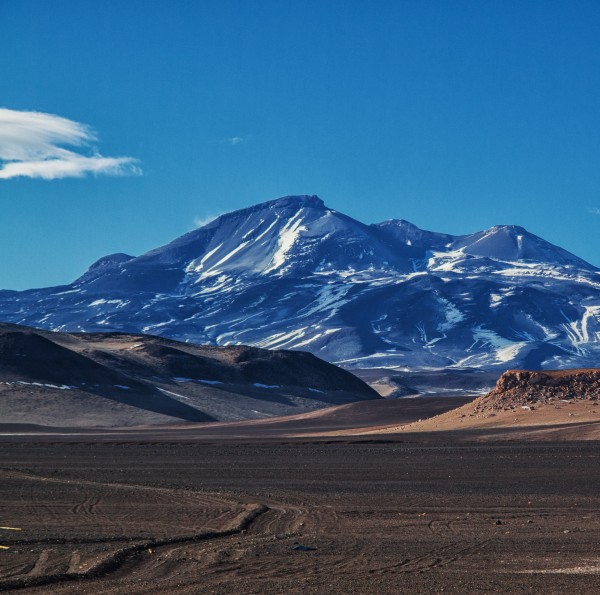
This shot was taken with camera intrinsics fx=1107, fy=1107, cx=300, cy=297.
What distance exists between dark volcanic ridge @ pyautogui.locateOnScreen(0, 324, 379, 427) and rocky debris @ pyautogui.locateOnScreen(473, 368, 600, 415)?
105 ft

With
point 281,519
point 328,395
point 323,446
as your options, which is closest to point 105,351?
point 328,395

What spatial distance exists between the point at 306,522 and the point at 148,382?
274 ft

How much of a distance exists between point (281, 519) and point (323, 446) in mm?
24775

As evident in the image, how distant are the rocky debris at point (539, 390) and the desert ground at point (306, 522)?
14937 millimetres

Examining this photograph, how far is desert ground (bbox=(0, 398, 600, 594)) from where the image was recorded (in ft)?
42.0

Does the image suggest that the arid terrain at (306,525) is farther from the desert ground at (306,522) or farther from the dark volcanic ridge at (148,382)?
the dark volcanic ridge at (148,382)

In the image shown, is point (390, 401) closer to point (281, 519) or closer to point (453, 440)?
point (453, 440)

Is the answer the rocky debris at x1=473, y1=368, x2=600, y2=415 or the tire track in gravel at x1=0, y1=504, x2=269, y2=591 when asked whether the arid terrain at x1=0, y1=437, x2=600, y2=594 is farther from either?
the rocky debris at x1=473, y1=368, x2=600, y2=415

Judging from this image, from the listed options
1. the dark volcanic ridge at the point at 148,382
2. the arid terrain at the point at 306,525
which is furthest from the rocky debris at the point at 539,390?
the dark volcanic ridge at the point at 148,382

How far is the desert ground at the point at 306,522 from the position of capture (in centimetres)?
1281

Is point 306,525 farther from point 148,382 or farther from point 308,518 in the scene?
point 148,382

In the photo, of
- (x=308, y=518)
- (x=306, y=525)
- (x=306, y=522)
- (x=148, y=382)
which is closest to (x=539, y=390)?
(x=308, y=518)

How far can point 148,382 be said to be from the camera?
101m

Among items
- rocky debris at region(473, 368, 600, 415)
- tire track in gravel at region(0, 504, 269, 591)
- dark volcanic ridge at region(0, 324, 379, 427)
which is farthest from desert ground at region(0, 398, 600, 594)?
dark volcanic ridge at region(0, 324, 379, 427)
